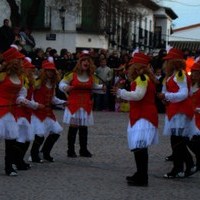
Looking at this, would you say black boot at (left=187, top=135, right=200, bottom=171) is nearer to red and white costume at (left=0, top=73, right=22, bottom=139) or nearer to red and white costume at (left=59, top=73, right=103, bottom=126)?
red and white costume at (left=59, top=73, right=103, bottom=126)

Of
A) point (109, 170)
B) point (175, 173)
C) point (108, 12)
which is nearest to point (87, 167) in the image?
point (109, 170)

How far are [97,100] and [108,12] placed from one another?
15.5 meters

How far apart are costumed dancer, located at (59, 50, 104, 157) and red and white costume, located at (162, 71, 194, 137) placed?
2301mm

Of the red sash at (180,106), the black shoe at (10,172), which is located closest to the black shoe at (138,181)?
the red sash at (180,106)

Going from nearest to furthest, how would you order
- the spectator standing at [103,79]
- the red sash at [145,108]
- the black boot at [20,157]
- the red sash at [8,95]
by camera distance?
the red sash at [145,108]
the red sash at [8,95]
the black boot at [20,157]
the spectator standing at [103,79]

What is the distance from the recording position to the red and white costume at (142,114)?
10.5 m

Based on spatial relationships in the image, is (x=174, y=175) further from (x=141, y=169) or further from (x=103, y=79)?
(x=103, y=79)

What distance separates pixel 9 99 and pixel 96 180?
5.99 feet

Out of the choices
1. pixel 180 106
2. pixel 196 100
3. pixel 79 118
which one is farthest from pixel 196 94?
pixel 79 118

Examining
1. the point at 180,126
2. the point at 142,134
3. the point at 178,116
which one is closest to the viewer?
the point at 142,134

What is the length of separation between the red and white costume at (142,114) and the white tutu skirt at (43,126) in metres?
2.15

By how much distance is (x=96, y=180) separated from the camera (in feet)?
36.0

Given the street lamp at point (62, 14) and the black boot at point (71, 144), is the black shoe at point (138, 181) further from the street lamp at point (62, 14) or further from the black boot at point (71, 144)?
the street lamp at point (62, 14)

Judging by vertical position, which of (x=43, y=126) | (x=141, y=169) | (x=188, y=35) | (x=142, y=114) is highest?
(x=142, y=114)
